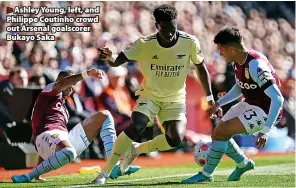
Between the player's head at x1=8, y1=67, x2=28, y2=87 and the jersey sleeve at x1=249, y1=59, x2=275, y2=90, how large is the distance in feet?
15.1

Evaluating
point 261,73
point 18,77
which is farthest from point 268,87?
point 18,77

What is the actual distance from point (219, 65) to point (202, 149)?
5430mm

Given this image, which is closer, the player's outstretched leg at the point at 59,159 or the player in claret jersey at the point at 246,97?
the player in claret jersey at the point at 246,97

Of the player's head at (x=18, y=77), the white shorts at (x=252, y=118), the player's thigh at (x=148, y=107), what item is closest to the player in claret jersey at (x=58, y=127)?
the player's thigh at (x=148, y=107)

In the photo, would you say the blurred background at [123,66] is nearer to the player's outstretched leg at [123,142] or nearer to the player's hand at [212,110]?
the player's outstretched leg at [123,142]

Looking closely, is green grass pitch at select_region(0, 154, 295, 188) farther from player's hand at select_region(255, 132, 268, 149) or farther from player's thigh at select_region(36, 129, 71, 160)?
player's hand at select_region(255, 132, 268, 149)

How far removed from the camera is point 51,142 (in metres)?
8.59

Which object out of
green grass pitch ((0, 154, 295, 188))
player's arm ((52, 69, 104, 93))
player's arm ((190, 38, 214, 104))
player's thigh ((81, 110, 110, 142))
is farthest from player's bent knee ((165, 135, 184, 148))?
player's arm ((52, 69, 104, 93))

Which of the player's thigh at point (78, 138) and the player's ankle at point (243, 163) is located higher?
the player's thigh at point (78, 138)

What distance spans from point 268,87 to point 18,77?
4.93 m

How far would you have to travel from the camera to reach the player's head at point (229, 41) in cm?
817

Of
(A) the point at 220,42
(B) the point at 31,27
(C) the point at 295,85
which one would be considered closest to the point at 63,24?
(B) the point at 31,27

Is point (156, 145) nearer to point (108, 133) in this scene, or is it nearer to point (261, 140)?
point (108, 133)

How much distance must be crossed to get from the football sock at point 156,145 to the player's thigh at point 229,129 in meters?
0.67
